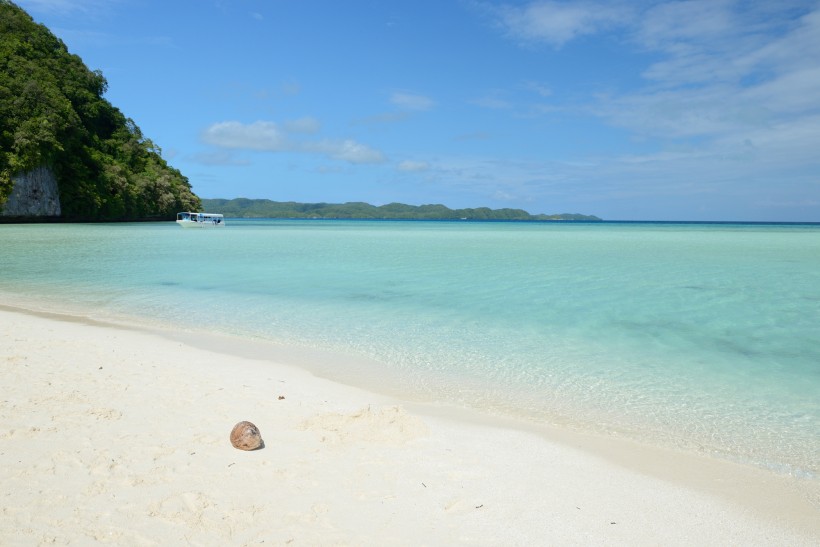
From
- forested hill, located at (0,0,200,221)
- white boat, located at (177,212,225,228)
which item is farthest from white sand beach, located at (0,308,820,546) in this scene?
white boat, located at (177,212,225,228)

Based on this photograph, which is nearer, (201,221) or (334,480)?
(334,480)

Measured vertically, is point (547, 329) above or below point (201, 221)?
below

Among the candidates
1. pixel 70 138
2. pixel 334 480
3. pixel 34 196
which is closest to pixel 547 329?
pixel 334 480

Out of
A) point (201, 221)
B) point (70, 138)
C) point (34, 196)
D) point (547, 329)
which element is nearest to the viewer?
point (547, 329)

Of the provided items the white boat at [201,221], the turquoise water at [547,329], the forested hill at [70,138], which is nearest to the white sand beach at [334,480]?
the turquoise water at [547,329]

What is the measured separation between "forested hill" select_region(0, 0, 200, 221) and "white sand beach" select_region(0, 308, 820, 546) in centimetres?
6460

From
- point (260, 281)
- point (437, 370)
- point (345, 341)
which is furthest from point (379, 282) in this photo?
point (437, 370)

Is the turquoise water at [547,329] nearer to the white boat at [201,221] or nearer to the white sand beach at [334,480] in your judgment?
the white sand beach at [334,480]

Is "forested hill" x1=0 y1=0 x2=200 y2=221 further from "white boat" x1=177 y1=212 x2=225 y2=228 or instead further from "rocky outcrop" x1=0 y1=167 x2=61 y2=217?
"white boat" x1=177 y1=212 x2=225 y2=228

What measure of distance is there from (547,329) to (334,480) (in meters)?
6.87

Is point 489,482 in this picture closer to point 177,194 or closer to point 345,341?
point 345,341

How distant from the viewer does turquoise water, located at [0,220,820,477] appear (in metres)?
5.65

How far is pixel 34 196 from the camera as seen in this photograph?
59562 mm

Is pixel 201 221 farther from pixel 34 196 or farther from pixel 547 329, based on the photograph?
pixel 547 329
